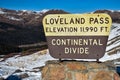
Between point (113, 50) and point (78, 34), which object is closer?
point (78, 34)

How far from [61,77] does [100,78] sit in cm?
108

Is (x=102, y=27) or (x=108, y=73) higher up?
(x=102, y=27)

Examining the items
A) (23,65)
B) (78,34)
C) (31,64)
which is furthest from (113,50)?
(78,34)

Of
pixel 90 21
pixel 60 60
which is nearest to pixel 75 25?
pixel 90 21

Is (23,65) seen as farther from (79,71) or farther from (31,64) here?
(79,71)

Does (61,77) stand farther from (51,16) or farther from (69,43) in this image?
(51,16)

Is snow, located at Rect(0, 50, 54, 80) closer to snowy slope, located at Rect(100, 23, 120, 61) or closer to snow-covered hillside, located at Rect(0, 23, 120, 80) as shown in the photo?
snow-covered hillside, located at Rect(0, 23, 120, 80)

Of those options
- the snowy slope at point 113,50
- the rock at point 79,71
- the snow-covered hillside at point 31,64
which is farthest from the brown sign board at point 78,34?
the snowy slope at point 113,50

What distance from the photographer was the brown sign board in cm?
1034

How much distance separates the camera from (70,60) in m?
10.7

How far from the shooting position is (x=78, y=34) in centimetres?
1048

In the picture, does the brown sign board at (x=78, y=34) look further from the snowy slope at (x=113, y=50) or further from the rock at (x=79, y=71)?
the snowy slope at (x=113, y=50)

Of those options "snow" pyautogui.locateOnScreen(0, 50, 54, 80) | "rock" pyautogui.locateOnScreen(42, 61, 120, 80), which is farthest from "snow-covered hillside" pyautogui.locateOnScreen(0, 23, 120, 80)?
"rock" pyautogui.locateOnScreen(42, 61, 120, 80)

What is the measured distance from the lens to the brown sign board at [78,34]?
10.3m
